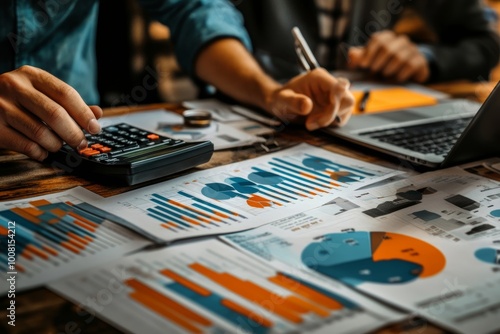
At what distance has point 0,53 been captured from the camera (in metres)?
1.09

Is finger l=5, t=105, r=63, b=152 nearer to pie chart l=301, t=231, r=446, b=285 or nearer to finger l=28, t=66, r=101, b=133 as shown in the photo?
finger l=28, t=66, r=101, b=133

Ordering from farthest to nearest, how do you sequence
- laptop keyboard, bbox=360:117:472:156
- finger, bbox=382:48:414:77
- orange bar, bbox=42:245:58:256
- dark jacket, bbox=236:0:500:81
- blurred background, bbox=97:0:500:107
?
blurred background, bbox=97:0:500:107 < dark jacket, bbox=236:0:500:81 < finger, bbox=382:48:414:77 < laptop keyboard, bbox=360:117:472:156 < orange bar, bbox=42:245:58:256

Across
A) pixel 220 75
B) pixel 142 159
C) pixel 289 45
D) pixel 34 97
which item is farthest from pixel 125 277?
pixel 289 45

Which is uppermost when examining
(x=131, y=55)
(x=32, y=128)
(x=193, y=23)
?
(x=193, y=23)

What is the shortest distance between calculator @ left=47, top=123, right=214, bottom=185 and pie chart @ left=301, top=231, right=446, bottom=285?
0.23 metres

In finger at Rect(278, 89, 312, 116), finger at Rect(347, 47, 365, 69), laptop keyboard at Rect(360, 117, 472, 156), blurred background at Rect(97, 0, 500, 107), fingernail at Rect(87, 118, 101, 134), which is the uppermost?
finger at Rect(347, 47, 365, 69)

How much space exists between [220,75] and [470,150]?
1.70ft

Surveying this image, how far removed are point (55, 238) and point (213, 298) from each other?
0.62 ft

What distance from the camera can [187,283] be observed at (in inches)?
20.4

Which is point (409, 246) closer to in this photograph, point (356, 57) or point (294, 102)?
point (294, 102)

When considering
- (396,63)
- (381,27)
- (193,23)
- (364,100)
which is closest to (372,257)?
(364,100)

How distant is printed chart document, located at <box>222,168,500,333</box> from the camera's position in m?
0.51

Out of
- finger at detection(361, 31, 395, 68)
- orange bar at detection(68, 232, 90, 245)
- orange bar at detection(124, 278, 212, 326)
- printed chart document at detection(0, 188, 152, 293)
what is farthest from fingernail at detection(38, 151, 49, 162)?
finger at detection(361, 31, 395, 68)

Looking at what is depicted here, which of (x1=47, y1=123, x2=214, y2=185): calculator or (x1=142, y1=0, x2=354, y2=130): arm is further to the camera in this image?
(x1=142, y1=0, x2=354, y2=130): arm
